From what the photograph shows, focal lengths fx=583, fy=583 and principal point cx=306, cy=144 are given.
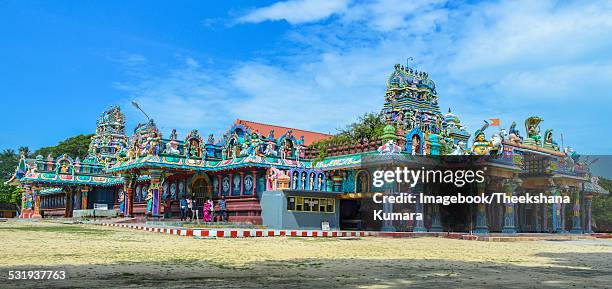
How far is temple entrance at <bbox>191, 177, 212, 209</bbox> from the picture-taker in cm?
4156

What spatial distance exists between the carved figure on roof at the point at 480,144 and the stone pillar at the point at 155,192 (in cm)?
2032

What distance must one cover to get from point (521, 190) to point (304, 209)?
50.1 ft

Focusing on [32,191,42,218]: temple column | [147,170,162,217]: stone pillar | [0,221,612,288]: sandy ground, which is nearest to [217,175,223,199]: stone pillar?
[147,170,162,217]: stone pillar

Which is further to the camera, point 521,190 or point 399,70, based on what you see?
point 399,70

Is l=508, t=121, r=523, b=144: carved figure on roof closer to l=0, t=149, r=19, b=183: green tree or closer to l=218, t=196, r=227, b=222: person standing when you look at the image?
l=218, t=196, r=227, b=222: person standing

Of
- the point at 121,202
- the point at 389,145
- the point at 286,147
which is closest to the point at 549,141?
the point at 389,145

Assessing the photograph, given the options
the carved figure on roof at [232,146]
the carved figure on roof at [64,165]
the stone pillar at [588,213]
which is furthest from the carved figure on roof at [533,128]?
the carved figure on roof at [64,165]

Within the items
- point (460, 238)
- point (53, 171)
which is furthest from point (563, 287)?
point (53, 171)

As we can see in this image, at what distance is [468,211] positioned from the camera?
108ft

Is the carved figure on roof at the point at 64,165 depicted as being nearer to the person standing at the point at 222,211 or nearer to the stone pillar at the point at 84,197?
the stone pillar at the point at 84,197

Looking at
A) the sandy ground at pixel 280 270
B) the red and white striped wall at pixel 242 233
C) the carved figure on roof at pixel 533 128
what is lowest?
the red and white striped wall at pixel 242 233

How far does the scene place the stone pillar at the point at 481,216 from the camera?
29.7 meters

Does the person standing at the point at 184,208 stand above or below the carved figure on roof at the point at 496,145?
below

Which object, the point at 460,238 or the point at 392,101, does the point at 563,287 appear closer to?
the point at 460,238
